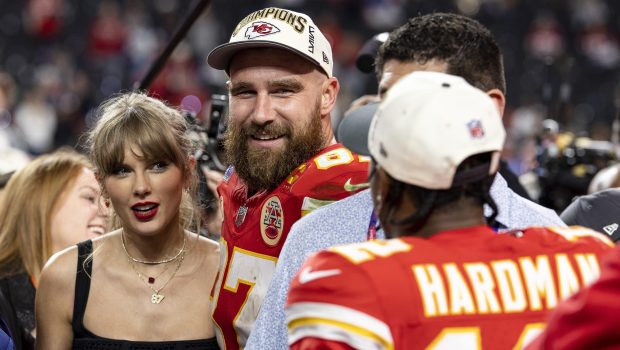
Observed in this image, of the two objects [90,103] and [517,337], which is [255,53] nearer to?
[517,337]

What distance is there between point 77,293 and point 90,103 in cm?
1134

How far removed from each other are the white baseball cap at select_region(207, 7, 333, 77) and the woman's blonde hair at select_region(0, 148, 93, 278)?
1.27m

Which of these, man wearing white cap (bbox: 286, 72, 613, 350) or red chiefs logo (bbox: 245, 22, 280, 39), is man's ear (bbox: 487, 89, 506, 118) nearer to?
man wearing white cap (bbox: 286, 72, 613, 350)

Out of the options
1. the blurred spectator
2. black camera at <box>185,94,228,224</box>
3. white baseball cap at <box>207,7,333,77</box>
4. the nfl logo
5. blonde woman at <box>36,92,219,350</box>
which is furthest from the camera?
the blurred spectator

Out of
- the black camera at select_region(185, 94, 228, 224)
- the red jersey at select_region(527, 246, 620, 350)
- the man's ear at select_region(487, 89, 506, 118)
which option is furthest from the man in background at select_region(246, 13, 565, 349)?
the black camera at select_region(185, 94, 228, 224)

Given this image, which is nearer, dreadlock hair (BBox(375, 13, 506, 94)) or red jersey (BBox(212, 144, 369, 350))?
dreadlock hair (BBox(375, 13, 506, 94))

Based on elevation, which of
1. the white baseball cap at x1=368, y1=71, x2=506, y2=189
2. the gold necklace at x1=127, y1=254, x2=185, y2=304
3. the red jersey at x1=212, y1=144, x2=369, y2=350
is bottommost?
the gold necklace at x1=127, y1=254, x2=185, y2=304

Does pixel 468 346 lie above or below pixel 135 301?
above

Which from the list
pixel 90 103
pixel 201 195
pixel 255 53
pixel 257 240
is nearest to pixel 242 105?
pixel 255 53

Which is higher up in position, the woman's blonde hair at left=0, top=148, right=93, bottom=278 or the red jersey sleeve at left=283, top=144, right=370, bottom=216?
the red jersey sleeve at left=283, top=144, right=370, bottom=216

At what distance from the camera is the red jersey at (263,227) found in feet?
8.31

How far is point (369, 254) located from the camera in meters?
1.63

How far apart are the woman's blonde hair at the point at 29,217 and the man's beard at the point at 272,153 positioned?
1.28 m

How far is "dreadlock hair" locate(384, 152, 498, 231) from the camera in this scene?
1709 mm
